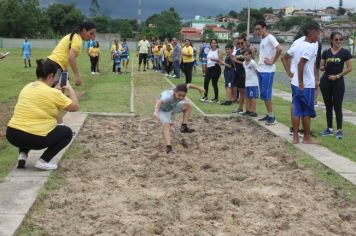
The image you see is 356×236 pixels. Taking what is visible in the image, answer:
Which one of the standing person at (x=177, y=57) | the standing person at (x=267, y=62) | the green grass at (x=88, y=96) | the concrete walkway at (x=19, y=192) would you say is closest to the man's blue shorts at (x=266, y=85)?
the standing person at (x=267, y=62)

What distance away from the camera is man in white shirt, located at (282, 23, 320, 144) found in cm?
852

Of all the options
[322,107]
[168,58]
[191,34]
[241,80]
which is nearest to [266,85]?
[241,80]

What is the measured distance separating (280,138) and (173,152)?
2.16 m

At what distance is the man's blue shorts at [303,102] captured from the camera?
8.67 m

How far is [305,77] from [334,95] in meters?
1.24

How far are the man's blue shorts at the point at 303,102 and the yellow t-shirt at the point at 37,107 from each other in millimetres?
3817

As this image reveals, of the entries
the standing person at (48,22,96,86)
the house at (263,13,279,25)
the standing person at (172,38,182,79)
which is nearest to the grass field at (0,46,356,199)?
the standing person at (48,22,96,86)

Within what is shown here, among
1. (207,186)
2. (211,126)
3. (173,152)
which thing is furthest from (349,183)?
(211,126)

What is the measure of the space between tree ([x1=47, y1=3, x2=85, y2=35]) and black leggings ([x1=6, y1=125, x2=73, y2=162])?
10683cm

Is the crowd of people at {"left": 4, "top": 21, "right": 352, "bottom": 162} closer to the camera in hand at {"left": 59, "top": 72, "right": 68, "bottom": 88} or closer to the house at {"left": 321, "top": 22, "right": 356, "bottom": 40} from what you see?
the camera in hand at {"left": 59, "top": 72, "right": 68, "bottom": 88}

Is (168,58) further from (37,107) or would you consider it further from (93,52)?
(37,107)

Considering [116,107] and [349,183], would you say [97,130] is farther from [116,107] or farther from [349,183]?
[349,183]

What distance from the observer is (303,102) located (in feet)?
28.5

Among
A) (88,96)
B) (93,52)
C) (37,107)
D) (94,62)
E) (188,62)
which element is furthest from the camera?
(94,62)
